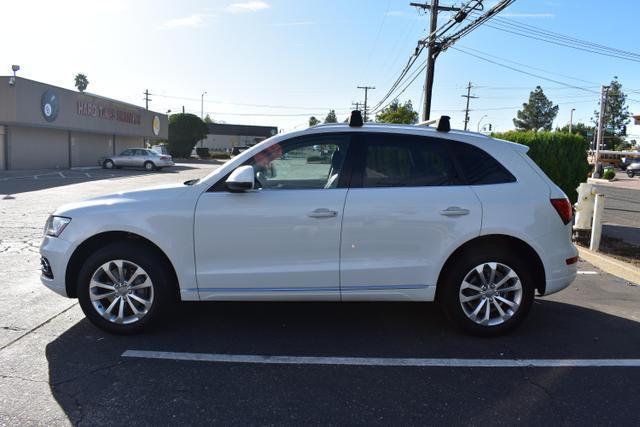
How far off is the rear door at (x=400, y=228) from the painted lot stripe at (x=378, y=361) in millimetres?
560

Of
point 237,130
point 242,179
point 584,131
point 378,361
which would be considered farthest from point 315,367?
point 584,131

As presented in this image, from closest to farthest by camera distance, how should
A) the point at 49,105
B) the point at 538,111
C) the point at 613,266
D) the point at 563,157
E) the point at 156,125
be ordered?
the point at 613,266, the point at 563,157, the point at 49,105, the point at 156,125, the point at 538,111

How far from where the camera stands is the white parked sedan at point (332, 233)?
13.6 feet

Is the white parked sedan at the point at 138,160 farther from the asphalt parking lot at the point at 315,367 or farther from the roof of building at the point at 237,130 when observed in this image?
the roof of building at the point at 237,130

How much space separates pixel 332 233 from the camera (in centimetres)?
415

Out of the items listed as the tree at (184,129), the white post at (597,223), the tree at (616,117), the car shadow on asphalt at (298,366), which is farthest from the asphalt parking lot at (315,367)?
the tree at (616,117)

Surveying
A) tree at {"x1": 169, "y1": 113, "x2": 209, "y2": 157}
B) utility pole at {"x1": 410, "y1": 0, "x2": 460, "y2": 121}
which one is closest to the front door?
utility pole at {"x1": 410, "y1": 0, "x2": 460, "y2": 121}

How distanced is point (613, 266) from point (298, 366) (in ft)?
17.4

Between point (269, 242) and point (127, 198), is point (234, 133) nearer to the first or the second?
point (127, 198)

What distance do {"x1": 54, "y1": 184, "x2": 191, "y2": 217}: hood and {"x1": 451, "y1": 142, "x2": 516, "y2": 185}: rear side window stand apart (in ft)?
7.90

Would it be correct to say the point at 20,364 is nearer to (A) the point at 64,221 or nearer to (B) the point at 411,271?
(A) the point at 64,221

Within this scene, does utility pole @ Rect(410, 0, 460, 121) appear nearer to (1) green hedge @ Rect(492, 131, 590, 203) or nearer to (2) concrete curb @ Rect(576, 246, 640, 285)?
(1) green hedge @ Rect(492, 131, 590, 203)

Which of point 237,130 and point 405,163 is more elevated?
point 237,130

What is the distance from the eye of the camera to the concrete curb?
6512 millimetres
